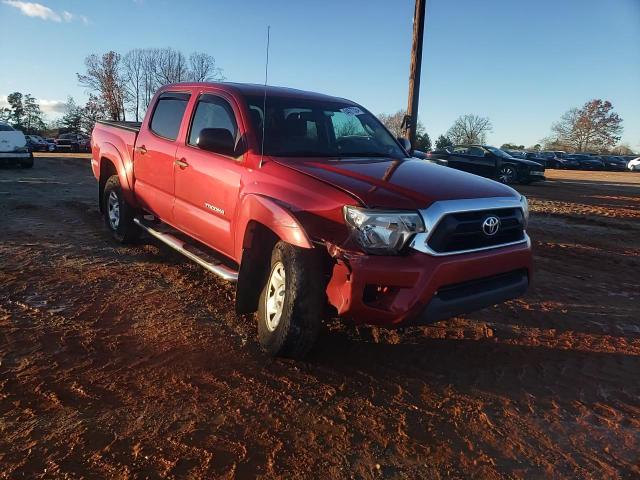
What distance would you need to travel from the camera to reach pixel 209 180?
4176 mm

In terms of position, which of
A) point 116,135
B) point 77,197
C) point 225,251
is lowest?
point 77,197

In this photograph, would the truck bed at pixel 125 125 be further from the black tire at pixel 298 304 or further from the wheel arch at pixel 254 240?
the black tire at pixel 298 304

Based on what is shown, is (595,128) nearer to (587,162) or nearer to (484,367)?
(587,162)

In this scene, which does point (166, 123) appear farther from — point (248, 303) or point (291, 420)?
point (291, 420)

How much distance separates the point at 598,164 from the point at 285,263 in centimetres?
5350

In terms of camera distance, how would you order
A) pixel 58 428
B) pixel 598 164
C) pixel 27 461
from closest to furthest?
pixel 27 461 < pixel 58 428 < pixel 598 164

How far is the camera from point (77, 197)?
10.2 m

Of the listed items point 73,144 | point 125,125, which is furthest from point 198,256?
point 73,144

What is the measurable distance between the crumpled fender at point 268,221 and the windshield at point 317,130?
1.71ft

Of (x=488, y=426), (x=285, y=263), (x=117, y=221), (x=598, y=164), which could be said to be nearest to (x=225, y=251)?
(x=285, y=263)

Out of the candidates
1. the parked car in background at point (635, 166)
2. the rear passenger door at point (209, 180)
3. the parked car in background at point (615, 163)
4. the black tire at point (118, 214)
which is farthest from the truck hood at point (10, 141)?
the parked car in background at point (635, 166)

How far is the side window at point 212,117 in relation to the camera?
13.8 feet

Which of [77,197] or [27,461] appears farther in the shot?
[77,197]

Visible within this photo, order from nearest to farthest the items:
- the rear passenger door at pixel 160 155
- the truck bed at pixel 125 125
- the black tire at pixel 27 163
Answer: the rear passenger door at pixel 160 155 < the truck bed at pixel 125 125 < the black tire at pixel 27 163
